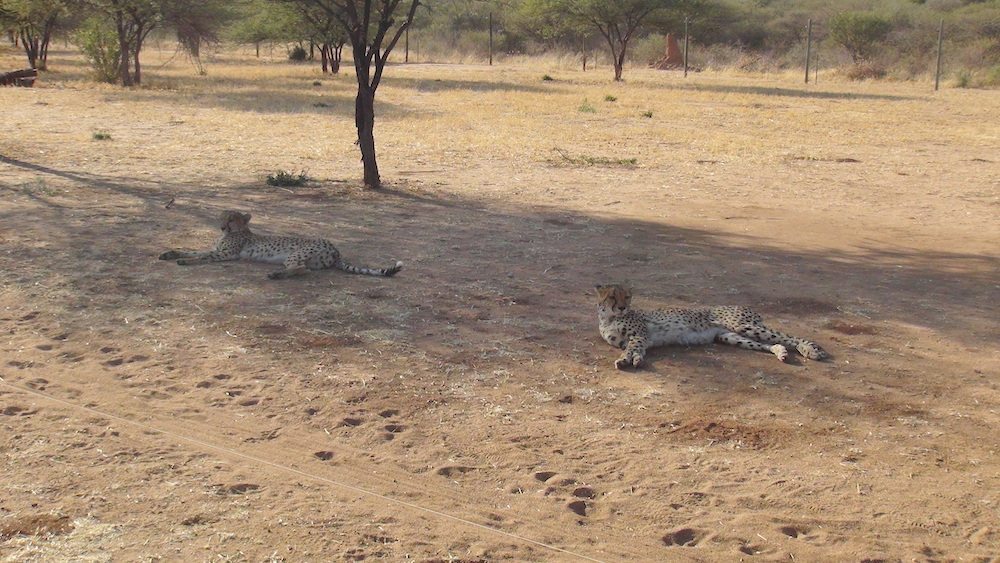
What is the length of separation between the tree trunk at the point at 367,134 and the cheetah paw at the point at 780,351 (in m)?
6.78

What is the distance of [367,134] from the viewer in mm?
12070

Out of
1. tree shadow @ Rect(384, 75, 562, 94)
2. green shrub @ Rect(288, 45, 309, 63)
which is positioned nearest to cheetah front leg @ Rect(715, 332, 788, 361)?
tree shadow @ Rect(384, 75, 562, 94)

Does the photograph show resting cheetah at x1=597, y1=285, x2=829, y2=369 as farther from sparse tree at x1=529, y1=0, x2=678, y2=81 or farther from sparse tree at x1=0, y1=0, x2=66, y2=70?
sparse tree at x1=529, y1=0, x2=678, y2=81

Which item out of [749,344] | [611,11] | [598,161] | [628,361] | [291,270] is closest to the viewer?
[628,361]

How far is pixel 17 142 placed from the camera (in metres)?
14.9

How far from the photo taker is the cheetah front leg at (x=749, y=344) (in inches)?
235

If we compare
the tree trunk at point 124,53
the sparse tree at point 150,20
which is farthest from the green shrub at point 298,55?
the tree trunk at point 124,53

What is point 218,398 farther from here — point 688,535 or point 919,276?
point 919,276

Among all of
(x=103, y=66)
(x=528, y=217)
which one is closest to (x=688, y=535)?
(x=528, y=217)

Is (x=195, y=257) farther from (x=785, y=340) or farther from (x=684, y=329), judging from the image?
(x=785, y=340)

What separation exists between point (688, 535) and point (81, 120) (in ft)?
56.2

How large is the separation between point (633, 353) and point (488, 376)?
2.90 feet

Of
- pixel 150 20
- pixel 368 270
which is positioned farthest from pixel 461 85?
pixel 368 270

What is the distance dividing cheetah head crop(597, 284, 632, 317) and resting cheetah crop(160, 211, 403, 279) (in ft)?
6.77
